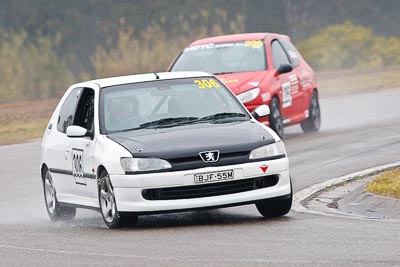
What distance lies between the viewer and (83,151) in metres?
12.6

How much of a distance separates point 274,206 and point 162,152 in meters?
1.21

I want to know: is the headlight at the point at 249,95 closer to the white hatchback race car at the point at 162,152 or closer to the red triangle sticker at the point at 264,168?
the white hatchback race car at the point at 162,152

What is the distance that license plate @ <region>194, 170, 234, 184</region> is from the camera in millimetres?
11477

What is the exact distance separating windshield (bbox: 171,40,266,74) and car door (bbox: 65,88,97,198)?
7.59 meters

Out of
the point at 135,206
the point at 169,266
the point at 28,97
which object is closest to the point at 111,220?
the point at 135,206

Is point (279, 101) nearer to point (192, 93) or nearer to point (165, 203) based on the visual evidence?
point (192, 93)

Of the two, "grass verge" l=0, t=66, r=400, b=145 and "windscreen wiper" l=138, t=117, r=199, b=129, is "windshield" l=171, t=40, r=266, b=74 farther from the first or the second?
"windscreen wiper" l=138, t=117, r=199, b=129

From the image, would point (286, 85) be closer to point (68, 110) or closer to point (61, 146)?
point (68, 110)

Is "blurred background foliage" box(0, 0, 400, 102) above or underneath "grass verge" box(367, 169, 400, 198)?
underneath

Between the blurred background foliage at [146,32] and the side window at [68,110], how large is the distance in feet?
82.2

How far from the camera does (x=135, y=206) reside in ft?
38.0

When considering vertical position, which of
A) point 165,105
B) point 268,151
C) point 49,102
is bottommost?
point 49,102

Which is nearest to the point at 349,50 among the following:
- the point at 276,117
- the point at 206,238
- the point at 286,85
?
the point at 286,85

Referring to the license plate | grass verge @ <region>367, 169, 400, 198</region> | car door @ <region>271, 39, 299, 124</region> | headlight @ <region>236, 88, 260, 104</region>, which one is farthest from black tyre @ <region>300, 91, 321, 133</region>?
the license plate
